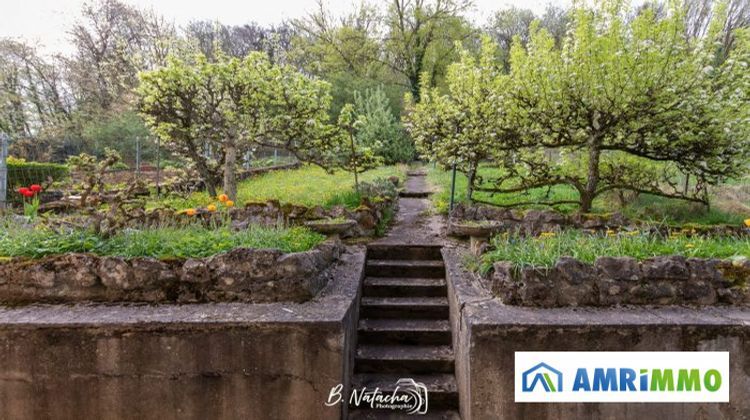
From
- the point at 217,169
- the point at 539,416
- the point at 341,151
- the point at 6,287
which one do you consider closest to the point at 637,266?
the point at 539,416

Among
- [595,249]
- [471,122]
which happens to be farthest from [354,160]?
[595,249]

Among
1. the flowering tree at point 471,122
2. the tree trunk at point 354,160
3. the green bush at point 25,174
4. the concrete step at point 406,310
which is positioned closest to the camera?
the concrete step at point 406,310

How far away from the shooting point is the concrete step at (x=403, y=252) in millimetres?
4398

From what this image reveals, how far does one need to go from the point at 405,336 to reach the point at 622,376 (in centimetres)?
158

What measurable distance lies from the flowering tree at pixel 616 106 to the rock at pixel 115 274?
446 cm

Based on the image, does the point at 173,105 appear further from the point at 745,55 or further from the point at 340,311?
the point at 745,55

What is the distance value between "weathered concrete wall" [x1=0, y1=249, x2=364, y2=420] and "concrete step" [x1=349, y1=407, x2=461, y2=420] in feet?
1.31

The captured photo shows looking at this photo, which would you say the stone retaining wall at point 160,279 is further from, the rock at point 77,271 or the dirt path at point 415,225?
the dirt path at point 415,225

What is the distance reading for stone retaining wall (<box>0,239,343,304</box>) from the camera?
9.30 ft

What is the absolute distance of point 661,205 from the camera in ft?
21.0

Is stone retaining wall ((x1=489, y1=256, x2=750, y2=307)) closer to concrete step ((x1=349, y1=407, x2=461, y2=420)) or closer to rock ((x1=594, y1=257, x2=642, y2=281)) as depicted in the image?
rock ((x1=594, y1=257, x2=642, y2=281))

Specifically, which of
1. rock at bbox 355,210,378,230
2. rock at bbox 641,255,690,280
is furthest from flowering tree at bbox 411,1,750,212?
rock at bbox 641,255,690,280

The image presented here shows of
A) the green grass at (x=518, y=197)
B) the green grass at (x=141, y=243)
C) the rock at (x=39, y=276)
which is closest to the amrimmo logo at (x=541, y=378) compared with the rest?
the green grass at (x=141, y=243)

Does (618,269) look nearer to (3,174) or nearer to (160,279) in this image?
(160,279)
